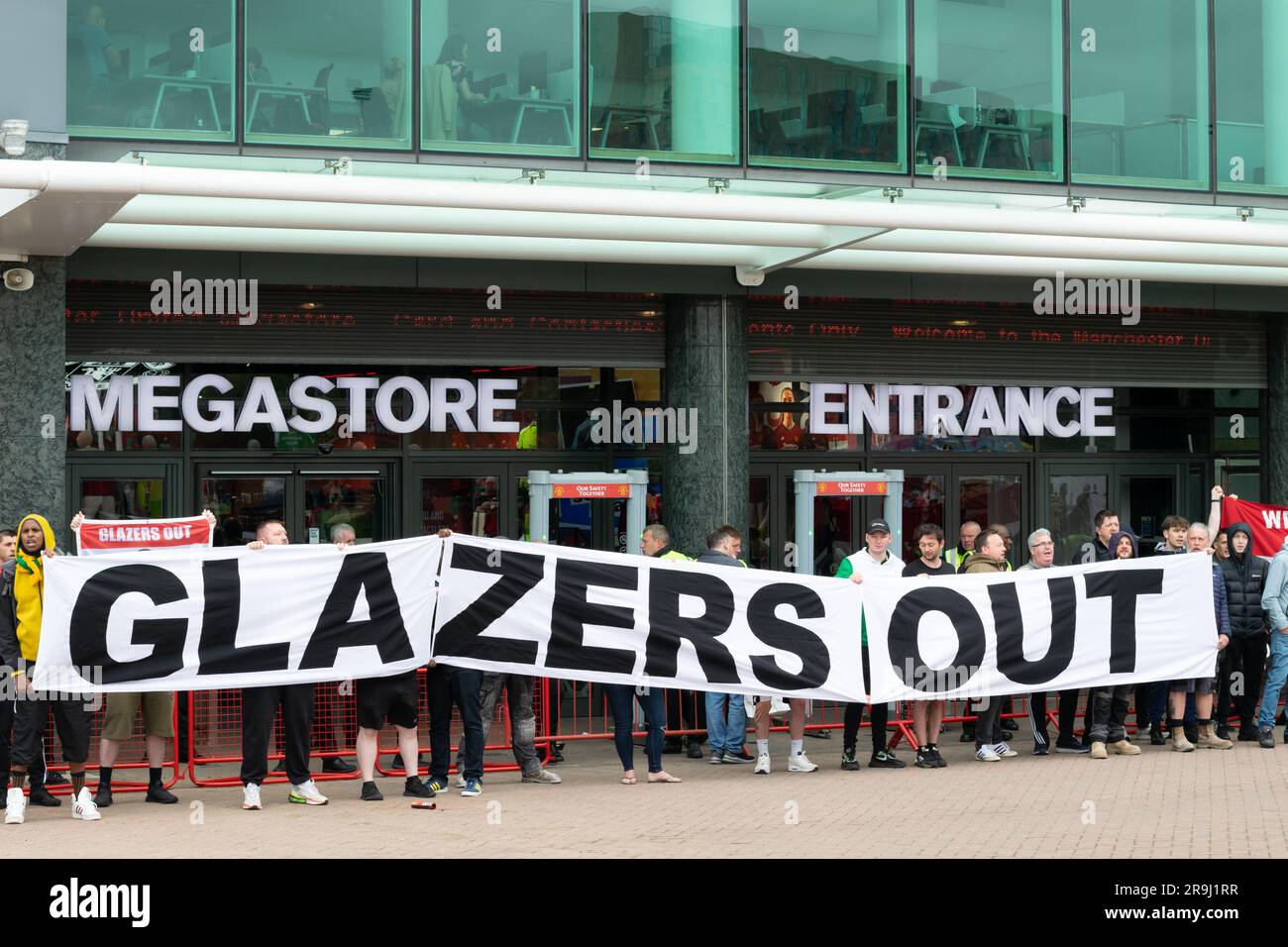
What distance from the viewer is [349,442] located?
653 inches

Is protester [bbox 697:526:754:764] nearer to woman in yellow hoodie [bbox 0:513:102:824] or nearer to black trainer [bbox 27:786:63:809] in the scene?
woman in yellow hoodie [bbox 0:513:102:824]

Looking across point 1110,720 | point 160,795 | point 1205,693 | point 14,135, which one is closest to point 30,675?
point 160,795

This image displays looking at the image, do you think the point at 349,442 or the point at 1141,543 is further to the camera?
the point at 1141,543

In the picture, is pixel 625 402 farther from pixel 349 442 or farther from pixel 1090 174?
pixel 1090 174

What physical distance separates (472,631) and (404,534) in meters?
4.25

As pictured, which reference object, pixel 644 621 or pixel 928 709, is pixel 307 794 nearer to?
pixel 644 621

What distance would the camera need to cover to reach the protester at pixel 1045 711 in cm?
1473

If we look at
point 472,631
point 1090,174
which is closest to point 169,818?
point 472,631

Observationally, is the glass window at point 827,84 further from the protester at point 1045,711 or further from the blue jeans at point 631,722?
the blue jeans at point 631,722

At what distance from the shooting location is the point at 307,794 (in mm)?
11984

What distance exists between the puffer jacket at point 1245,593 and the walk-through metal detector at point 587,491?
5.41m

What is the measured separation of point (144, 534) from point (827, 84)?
7.57 m

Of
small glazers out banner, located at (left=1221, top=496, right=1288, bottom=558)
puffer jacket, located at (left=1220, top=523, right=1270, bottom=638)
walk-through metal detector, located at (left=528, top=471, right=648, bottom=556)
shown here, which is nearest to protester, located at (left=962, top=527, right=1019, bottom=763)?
puffer jacket, located at (left=1220, top=523, right=1270, bottom=638)

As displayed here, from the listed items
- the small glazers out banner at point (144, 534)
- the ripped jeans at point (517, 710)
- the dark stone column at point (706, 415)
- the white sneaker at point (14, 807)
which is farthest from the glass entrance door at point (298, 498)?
the white sneaker at point (14, 807)
